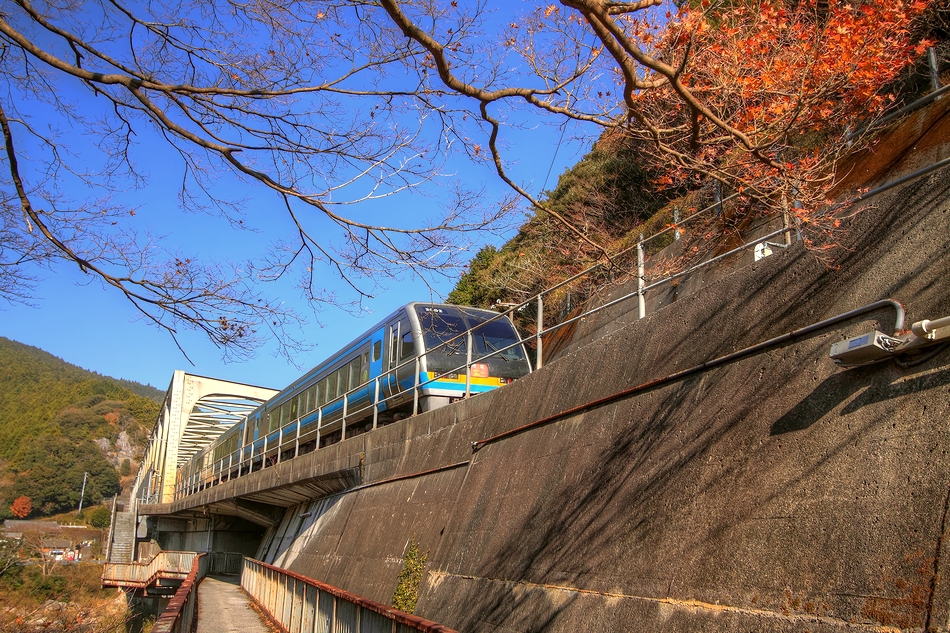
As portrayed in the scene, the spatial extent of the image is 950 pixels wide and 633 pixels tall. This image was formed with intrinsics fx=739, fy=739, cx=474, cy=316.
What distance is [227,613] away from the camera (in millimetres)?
14906

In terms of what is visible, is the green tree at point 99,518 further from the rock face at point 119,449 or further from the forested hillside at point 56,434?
the rock face at point 119,449

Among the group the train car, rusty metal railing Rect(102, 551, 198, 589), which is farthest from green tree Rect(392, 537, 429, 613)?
rusty metal railing Rect(102, 551, 198, 589)

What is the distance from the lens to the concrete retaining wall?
13.1 ft

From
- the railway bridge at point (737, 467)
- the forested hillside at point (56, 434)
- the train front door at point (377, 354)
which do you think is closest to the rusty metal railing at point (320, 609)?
the railway bridge at point (737, 467)

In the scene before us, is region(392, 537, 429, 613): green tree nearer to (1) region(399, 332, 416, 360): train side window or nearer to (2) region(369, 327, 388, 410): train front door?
(1) region(399, 332, 416, 360): train side window

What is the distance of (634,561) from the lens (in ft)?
18.4

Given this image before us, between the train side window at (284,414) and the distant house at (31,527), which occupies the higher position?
the train side window at (284,414)

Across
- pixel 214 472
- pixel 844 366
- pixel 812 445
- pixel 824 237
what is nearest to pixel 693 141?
pixel 824 237

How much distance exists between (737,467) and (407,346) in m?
10.9

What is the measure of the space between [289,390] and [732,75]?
806 inches

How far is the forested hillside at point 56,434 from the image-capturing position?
104875mm

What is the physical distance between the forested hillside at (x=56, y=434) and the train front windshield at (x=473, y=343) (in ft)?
290

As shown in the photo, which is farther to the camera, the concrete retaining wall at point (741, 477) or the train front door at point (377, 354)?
the train front door at point (377, 354)

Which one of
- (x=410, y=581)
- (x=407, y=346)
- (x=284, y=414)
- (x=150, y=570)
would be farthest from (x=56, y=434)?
(x=410, y=581)
